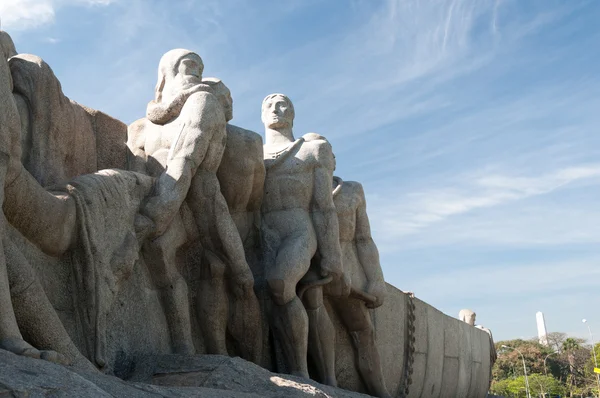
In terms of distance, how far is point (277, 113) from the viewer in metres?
7.68

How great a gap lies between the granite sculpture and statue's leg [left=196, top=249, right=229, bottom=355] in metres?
0.01

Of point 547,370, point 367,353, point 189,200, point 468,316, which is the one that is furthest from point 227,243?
point 547,370

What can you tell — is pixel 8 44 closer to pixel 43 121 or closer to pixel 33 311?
pixel 43 121

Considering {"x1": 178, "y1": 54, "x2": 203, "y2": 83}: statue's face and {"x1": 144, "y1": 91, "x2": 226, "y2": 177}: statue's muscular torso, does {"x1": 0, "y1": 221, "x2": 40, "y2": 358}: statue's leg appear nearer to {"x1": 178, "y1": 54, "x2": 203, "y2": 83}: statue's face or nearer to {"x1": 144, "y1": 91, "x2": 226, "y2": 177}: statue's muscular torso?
{"x1": 144, "y1": 91, "x2": 226, "y2": 177}: statue's muscular torso

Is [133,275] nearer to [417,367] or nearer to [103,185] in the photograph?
[103,185]

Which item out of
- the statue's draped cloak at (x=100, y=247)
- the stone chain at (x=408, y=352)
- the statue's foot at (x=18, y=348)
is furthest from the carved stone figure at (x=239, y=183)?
the stone chain at (x=408, y=352)

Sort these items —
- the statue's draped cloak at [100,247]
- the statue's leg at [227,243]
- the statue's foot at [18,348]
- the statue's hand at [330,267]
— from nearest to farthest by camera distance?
1. the statue's foot at [18,348]
2. the statue's draped cloak at [100,247]
3. the statue's leg at [227,243]
4. the statue's hand at [330,267]

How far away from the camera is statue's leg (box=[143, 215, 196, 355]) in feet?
19.7

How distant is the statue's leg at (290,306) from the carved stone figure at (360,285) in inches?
38.0

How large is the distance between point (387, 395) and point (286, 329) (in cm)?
182

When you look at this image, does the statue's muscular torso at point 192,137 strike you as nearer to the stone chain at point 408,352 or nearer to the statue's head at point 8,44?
the statue's head at point 8,44

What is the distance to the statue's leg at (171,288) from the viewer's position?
237 inches

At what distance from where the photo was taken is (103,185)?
548 centimetres

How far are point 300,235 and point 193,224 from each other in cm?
107
